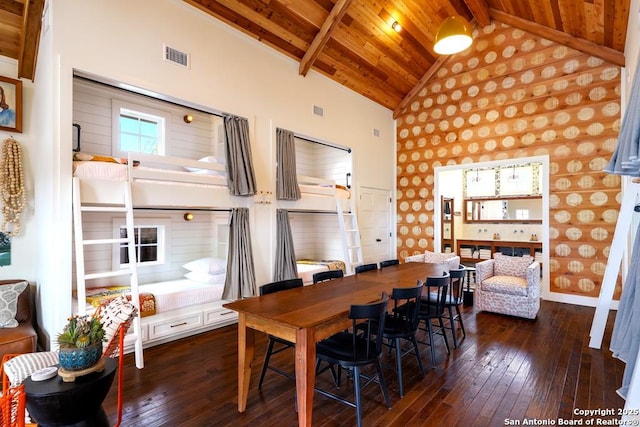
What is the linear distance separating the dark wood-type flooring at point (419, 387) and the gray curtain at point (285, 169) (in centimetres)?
210

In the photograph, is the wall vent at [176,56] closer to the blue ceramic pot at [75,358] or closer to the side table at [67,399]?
the blue ceramic pot at [75,358]

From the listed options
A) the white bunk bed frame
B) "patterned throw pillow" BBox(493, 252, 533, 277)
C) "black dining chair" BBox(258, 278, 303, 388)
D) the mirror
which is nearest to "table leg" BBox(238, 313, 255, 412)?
"black dining chair" BBox(258, 278, 303, 388)

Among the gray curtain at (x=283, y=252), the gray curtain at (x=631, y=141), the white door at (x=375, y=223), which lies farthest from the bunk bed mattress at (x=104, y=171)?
the white door at (x=375, y=223)

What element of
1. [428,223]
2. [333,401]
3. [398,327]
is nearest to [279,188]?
[398,327]

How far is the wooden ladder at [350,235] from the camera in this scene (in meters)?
5.75

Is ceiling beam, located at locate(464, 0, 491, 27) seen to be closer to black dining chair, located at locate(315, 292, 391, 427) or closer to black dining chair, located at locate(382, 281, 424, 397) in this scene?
black dining chair, located at locate(382, 281, 424, 397)

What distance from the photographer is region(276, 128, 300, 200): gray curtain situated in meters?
4.82

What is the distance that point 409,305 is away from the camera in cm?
278

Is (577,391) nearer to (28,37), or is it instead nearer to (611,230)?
(611,230)

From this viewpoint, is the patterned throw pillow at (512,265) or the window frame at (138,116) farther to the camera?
the patterned throw pillow at (512,265)

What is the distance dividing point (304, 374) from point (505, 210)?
8.53m

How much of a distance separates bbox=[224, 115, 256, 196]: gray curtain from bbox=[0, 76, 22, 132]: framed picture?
2.15m

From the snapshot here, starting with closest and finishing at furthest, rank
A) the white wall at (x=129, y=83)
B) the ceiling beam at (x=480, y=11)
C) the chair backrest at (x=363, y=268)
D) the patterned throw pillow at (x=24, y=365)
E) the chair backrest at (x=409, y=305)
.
A: the patterned throw pillow at (x=24, y=365) < the chair backrest at (x=409, y=305) < the white wall at (x=129, y=83) < the chair backrest at (x=363, y=268) < the ceiling beam at (x=480, y=11)

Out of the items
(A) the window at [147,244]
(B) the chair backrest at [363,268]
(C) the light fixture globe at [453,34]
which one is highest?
(C) the light fixture globe at [453,34]
